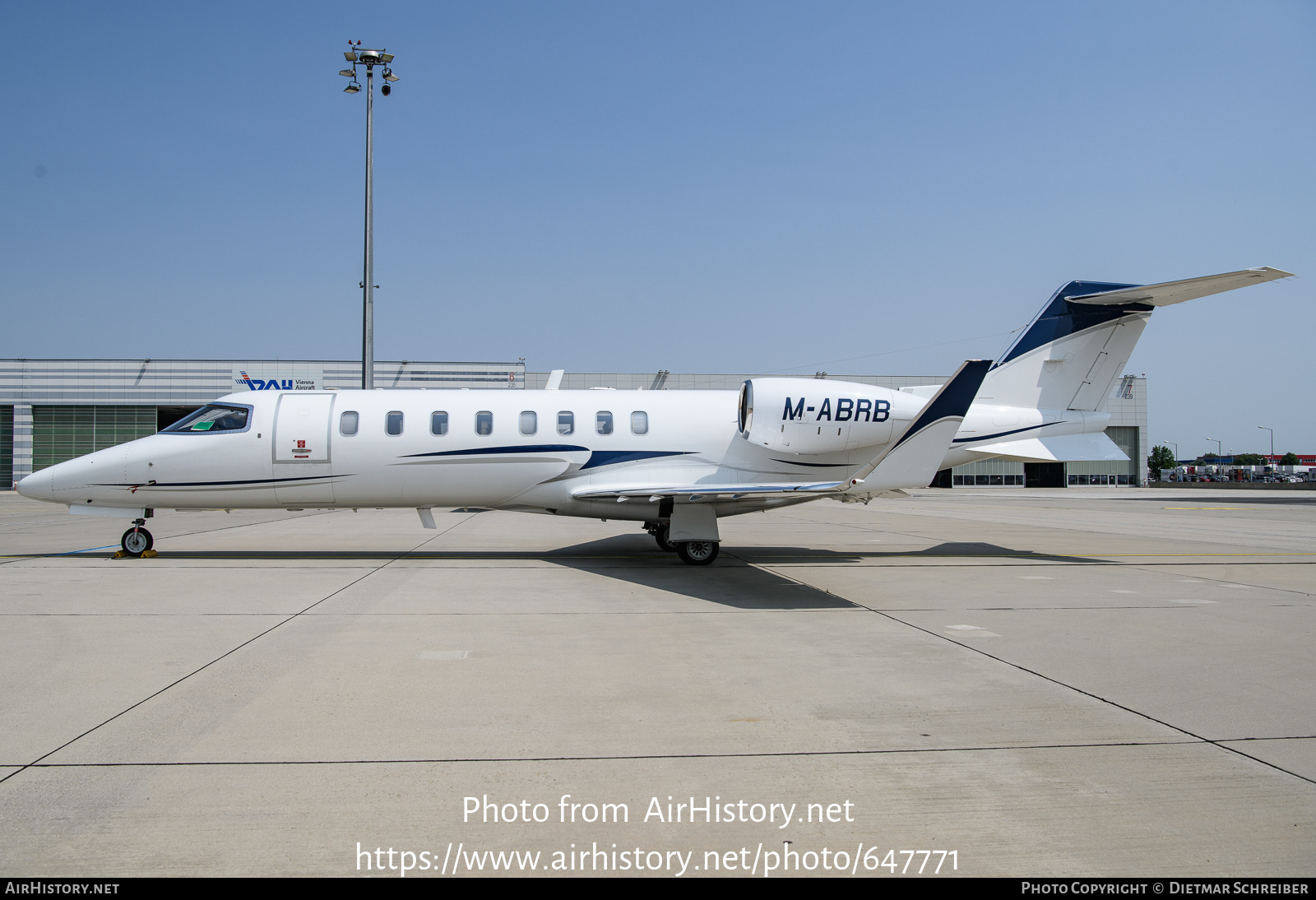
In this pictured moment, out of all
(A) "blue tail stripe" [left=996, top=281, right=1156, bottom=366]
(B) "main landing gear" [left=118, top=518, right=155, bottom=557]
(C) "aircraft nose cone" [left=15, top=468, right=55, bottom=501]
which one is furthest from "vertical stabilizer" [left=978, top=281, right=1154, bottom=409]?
(C) "aircraft nose cone" [left=15, top=468, right=55, bottom=501]

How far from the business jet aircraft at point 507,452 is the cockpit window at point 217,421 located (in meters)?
0.02

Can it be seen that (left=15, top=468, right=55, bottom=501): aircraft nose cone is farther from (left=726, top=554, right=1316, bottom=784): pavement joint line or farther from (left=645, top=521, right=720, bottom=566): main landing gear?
(left=726, top=554, right=1316, bottom=784): pavement joint line

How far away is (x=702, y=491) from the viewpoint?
1145 centimetres

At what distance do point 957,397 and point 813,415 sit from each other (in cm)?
321

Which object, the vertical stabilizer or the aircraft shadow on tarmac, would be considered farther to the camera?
the vertical stabilizer

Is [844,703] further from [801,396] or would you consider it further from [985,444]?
[985,444]

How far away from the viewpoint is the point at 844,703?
17.4 feet

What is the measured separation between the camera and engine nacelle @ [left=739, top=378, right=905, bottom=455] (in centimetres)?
1279

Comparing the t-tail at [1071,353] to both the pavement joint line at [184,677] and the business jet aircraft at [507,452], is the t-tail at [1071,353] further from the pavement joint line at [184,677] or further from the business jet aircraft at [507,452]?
the pavement joint line at [184,677]

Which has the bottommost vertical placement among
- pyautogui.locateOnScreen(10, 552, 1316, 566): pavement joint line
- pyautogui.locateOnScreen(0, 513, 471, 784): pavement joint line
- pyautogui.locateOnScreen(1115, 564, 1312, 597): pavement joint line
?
pyautogui.locateOnScreen(10, 552, 1316, 566): pavement joint line

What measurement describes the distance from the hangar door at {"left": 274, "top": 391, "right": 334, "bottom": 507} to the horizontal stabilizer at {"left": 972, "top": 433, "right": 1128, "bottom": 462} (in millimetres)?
10945

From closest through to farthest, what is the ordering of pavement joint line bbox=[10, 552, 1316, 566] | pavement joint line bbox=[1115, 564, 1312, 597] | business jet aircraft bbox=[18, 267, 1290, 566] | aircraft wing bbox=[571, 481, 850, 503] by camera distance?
pavement joint line bbox=[1115, 564, 1312, 597] < aircraft wing bbox=[571, 481, 850, 503] < business jet aircraft bbox=[18, 267, 1290, 566] < pavement joint line bbox=[10, 552, 1316, 566]

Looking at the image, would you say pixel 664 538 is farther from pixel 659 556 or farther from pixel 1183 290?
pixel 1183 290

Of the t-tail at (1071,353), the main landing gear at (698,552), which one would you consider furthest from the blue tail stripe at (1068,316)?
the main landing gear at (698,552)
